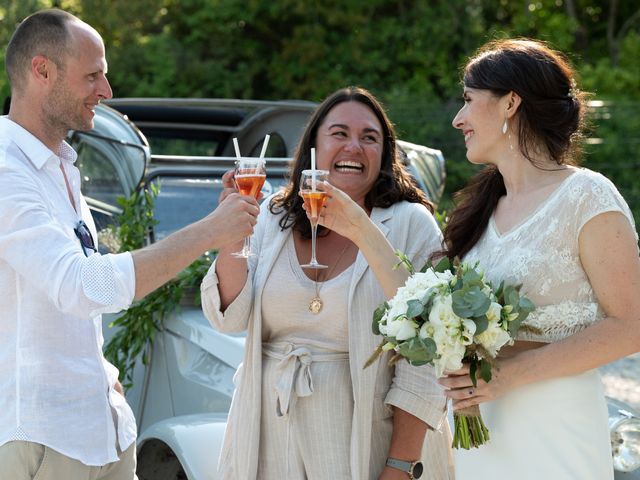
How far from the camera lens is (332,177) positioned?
400 cm

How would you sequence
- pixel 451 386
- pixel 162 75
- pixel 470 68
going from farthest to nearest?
pixel 162 75 < pixel 470 68 < pixel 451 386

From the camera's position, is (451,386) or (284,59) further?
(284,59)

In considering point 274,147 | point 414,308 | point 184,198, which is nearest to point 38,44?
point 414,308

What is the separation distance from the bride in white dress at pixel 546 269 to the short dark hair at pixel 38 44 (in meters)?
1.36

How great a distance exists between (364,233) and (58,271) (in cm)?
105

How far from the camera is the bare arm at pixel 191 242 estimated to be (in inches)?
127

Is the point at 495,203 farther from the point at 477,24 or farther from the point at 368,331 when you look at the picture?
the point at 477,24

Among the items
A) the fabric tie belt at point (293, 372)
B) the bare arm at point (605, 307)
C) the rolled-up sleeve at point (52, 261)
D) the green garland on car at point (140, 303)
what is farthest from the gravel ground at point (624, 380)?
the rolled-up sleeve at point (52, 261)

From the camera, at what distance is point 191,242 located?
10.8 ft

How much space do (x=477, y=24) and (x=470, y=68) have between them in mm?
14166

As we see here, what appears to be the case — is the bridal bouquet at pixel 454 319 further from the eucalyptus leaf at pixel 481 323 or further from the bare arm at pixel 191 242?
the bare arm at pixel 191 242

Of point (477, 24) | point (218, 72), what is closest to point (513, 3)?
point (477, 24)

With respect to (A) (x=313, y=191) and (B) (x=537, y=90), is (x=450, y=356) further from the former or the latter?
(B) (x=537, y=90)

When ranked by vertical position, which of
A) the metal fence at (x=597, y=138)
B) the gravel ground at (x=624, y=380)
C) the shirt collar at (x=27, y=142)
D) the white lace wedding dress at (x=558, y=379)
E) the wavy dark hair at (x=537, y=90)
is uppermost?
the wavy dark hair at (x=537, y=90)
